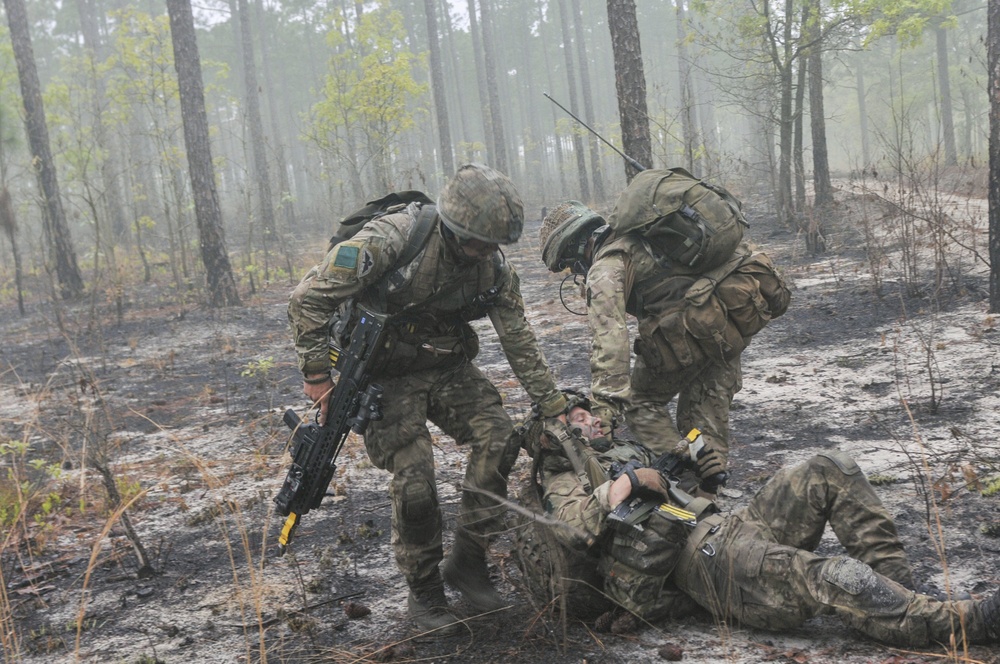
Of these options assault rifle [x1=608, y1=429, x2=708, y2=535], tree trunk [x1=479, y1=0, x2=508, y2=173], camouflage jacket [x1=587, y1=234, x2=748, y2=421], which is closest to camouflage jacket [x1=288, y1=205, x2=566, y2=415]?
camouflage jacket [x1=587, y1=234, x2=748, y2=421]

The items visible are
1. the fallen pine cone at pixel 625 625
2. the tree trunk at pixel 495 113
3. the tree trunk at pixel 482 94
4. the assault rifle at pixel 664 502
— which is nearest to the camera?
the assault rifle at pixel 664 502

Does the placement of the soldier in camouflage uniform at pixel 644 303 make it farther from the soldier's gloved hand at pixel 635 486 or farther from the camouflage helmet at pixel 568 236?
the soldier's gloved hand at pixel 635 486

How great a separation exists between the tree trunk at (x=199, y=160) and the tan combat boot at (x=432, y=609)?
972cm

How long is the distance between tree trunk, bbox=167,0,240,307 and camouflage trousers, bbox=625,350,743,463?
9508 mm

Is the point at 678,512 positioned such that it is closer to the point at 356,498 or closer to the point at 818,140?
the point at 356,498

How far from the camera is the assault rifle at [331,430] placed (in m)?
3.41

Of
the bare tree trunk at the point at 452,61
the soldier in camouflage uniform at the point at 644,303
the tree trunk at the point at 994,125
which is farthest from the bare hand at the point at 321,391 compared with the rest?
the bare tree trunk at the point at 452,61

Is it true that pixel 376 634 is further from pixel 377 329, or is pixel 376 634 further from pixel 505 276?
pixel 505 276

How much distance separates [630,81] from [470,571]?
5.58 metres

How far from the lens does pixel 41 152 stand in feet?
46.5

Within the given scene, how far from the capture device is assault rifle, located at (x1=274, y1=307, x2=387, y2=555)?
11.2 feet

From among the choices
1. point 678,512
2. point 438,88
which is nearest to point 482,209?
point 678,512

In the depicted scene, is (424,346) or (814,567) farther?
(424,346)

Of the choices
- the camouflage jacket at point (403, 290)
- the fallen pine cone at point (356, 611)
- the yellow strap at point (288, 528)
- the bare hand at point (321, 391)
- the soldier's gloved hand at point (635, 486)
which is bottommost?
the fallen pine cone at point (356, 611)
